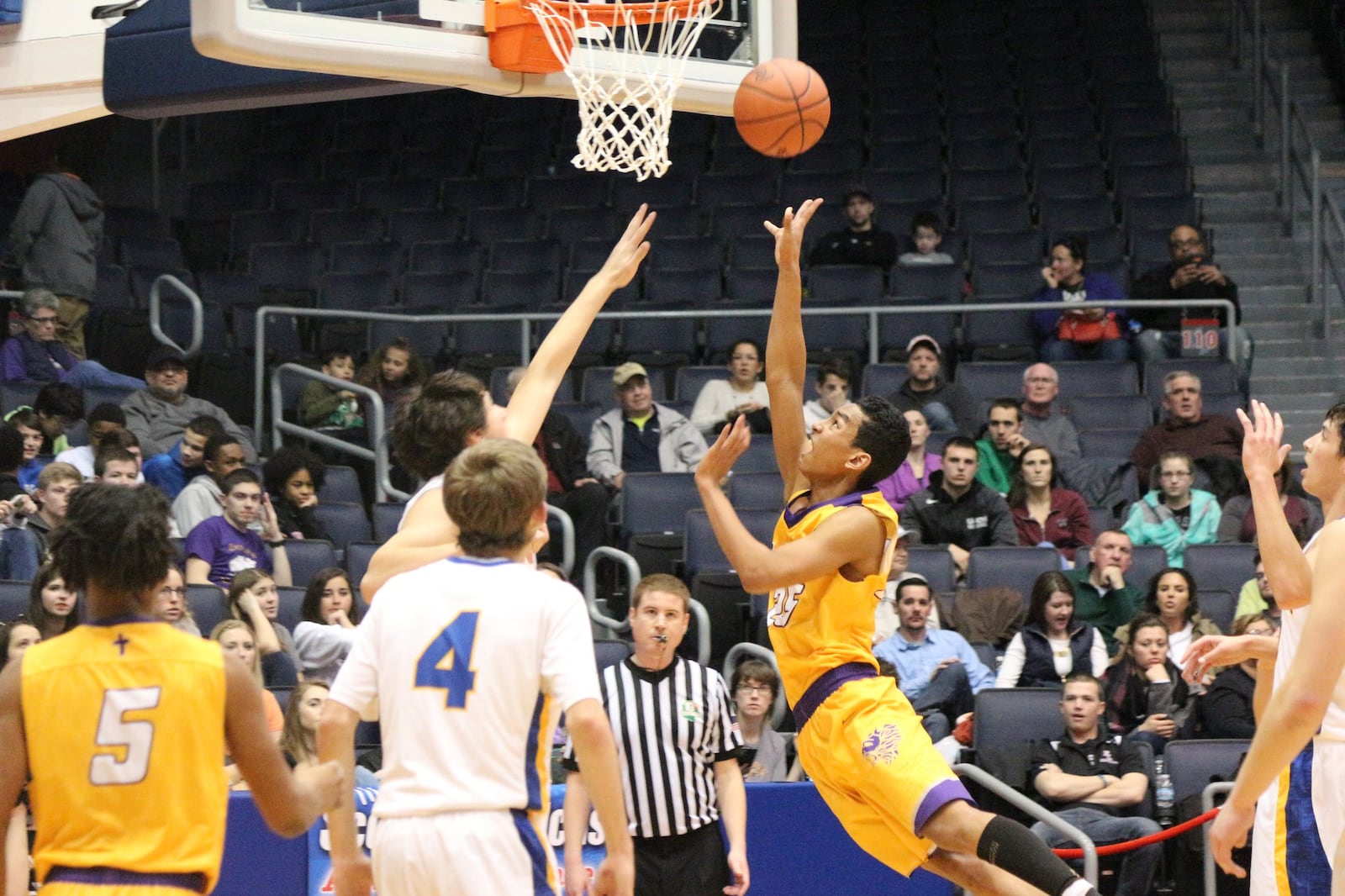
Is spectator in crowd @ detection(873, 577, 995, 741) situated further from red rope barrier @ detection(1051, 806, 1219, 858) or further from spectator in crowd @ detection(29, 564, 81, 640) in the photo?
spectator in crowd @ detection(29, 564, 81, 640)

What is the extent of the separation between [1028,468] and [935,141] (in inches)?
237

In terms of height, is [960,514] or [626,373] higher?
[626,373]

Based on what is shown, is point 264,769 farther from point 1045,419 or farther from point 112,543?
point 1045,419

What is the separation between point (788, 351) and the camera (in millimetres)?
5285

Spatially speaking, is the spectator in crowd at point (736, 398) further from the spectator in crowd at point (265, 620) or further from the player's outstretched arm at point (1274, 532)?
the player's outstretched arm at point (1274, 532)

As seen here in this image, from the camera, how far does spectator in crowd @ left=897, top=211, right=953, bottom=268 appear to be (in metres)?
13.3

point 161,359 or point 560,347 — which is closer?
point 560,347

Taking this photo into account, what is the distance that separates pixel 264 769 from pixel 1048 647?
6036 mm

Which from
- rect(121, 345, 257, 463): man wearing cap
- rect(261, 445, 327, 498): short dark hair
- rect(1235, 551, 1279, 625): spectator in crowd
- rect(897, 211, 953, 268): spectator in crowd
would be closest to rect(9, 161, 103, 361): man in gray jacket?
rect(121, 345, 257, 463): man wearing cap

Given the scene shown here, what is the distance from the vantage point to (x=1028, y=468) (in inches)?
398

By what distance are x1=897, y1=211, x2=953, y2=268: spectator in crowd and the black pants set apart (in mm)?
7585

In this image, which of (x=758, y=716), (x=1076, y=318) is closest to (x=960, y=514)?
(x=758, y=716)

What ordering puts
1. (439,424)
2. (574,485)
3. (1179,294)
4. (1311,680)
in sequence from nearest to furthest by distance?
(1311,680) < (439,424) < (574,485) < (1179,294)

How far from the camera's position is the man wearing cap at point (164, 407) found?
10.2 meters
